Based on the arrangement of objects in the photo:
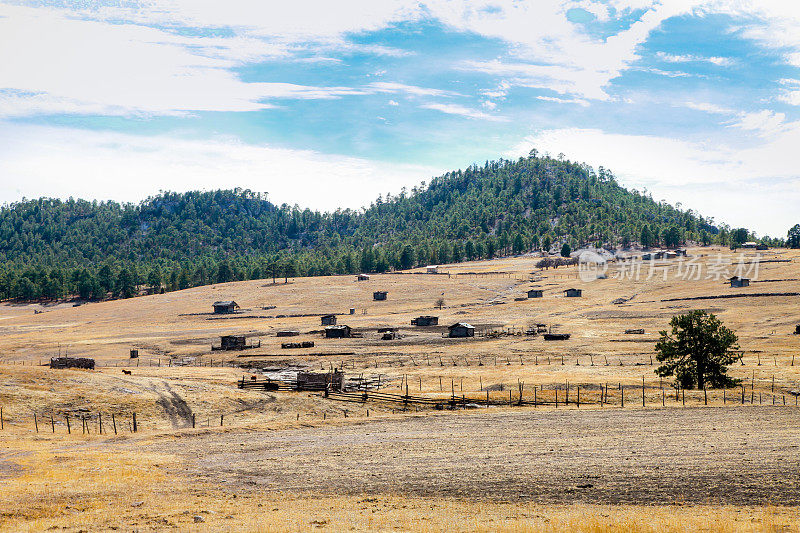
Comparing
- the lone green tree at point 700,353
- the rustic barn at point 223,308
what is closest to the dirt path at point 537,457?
the lone green tree at point 700,353

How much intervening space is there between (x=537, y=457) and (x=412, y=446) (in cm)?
732

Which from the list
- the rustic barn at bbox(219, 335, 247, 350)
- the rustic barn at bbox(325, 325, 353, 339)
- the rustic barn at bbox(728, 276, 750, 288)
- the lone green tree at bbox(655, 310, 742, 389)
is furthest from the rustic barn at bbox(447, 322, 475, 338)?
the rustic barn at bbox(728, 276, 750, 288)

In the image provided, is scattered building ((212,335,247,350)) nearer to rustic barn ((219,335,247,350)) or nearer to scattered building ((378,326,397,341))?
rustic barn ((219,335,247,350))

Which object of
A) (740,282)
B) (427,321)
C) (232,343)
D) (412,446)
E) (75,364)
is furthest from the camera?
(740,282)

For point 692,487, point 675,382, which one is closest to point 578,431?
point 692,487

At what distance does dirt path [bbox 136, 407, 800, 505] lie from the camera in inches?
1087

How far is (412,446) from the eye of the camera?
3622 cm

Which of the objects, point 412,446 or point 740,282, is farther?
point 740,282

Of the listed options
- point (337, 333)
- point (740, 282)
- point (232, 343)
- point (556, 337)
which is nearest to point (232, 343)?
point (232, 343)

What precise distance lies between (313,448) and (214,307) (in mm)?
127152

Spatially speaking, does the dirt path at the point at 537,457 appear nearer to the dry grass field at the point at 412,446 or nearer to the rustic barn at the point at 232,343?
the dry grass field at the point at 412,446

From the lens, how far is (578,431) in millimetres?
39125

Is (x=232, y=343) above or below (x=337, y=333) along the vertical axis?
below

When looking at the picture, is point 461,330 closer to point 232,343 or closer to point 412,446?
point 232,343
